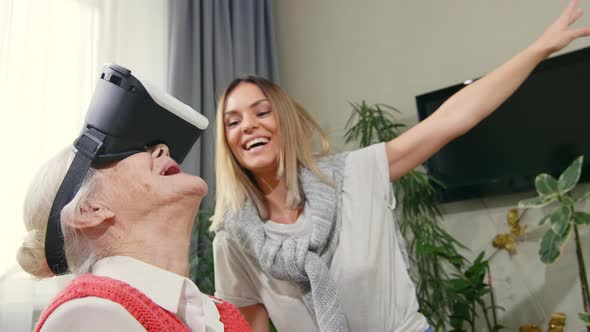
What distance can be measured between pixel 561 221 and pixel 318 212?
3.33 ft

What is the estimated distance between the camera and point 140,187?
920mm

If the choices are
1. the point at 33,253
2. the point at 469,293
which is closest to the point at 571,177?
the point at 469,293

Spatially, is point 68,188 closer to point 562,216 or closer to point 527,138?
point 562,216

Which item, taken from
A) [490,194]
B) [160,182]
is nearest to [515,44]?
[490,194]

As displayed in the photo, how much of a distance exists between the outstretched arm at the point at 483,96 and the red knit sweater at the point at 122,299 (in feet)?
2.75

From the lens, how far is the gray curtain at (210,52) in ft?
8.50

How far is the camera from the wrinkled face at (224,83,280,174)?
144 cm

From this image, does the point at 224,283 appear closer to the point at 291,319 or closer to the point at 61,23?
the point at 291,319

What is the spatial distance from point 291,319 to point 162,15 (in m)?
1.96

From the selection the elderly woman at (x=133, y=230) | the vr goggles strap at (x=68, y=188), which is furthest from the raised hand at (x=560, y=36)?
the vr goggles strap at (x=68, y=188)

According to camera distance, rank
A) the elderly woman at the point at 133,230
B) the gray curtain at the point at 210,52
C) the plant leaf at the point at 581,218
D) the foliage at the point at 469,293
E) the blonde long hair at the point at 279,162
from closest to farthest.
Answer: the elderly woman at the point at 133,230 → the blonde long hair at the point at 279,162 → the plant leaf at the point at 581,218 → the foliage at the point at 469,293 → the gray curtain at the point at 210,52

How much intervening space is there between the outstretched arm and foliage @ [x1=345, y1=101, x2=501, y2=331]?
2.77ft

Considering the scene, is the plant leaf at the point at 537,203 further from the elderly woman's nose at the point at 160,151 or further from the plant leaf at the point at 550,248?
the elderly woman's nose at the point at 160,151

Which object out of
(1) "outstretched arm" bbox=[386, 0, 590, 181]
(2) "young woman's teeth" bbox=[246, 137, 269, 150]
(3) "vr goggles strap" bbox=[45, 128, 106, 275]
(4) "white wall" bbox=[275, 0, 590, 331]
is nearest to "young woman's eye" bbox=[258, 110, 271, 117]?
(2) "young woman's teeth" bbox=[246, 137, 269, 150]
